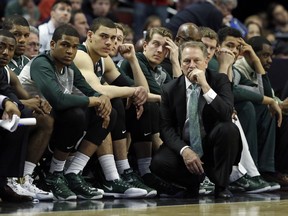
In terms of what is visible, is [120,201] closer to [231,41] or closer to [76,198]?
[76,198]

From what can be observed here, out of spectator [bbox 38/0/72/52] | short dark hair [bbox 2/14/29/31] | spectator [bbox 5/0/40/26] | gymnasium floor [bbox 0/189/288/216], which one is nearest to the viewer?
gymnasium floor [bbox 0/189/288/216]

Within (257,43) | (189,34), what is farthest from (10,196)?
(257,43)

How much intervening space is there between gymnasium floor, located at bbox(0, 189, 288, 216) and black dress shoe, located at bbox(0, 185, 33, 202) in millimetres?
143

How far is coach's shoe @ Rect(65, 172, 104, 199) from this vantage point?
772 cm

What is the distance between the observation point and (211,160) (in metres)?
7.99

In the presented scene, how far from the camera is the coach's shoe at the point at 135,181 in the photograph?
7.99 m

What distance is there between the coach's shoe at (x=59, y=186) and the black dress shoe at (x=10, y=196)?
0.31m

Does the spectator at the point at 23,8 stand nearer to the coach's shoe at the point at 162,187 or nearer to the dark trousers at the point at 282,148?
the dark trousers at the point at 282,148

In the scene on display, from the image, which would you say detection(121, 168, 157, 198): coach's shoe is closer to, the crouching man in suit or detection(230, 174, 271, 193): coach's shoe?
the crouching man in suit

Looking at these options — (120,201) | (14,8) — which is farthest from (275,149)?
(14,8)

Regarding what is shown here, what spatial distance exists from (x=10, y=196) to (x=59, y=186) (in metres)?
0.45

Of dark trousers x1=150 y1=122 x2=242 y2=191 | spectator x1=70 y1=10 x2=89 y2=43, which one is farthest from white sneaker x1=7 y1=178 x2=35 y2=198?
spectator x1=70 y1=10 x2=89 y2=43

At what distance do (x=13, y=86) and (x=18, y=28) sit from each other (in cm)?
87

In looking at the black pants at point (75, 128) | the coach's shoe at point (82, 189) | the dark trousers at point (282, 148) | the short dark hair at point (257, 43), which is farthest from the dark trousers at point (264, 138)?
the coach's shoe at point (82, 189)
